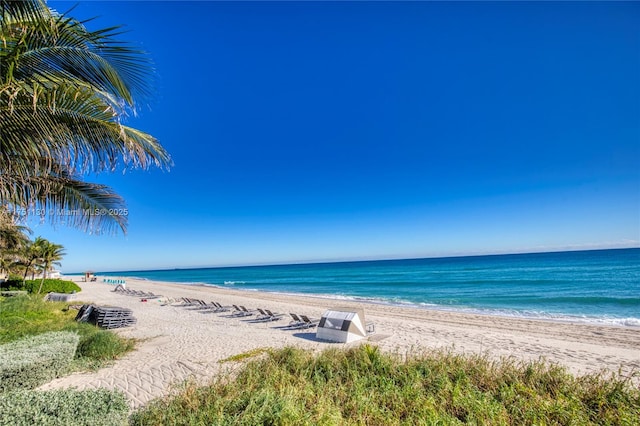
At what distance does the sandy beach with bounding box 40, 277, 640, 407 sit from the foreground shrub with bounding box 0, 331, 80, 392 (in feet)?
0.97

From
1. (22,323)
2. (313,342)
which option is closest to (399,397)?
(313,342)

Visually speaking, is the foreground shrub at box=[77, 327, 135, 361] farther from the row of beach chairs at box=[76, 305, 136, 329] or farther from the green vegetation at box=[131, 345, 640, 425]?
the green vegetation at box=[131, 345, 640, 425]

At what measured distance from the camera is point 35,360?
5359mm

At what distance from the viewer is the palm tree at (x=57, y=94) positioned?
10.7 ft

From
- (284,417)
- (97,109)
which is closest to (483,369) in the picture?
(284,417)

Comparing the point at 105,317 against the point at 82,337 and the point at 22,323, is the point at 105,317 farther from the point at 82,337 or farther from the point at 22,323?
the point at 82,337

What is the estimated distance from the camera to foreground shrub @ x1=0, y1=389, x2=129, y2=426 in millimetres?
2889

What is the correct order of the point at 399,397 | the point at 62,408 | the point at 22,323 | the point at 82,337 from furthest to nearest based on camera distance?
the point at 22,323, the point at 82,337, the point at 399,397, the point at 62,408

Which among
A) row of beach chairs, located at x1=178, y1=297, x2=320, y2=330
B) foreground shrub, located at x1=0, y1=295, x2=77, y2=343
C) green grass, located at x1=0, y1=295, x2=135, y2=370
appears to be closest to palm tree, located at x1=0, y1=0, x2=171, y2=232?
green grass, located at x1=0, y1=295, x2=135, y2=370

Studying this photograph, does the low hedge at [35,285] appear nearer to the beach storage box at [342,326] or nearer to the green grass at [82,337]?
the green grass at [82,337]

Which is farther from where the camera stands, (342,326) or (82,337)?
(342,326)

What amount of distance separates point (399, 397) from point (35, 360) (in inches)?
244

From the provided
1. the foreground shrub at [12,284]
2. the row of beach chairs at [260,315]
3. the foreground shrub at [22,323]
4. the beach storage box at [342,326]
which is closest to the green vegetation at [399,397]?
the beach storage box at [342,326]

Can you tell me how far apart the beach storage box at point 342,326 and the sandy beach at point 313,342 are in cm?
44
